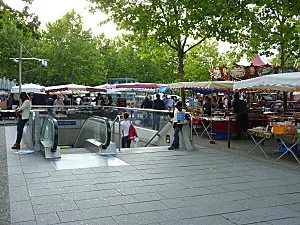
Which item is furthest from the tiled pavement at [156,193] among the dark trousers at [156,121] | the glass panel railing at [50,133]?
Answer: the dark trousers at [156,121]

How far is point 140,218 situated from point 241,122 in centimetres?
990

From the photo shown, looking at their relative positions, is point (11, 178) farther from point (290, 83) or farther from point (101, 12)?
point (101, 12)

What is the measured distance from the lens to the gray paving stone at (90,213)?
502 cm

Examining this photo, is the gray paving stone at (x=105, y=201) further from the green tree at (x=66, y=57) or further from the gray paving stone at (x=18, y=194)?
the green tree at (x=66, y=57)

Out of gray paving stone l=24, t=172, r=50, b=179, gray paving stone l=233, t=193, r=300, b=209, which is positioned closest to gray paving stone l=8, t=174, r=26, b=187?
gray paving stone l=24, t=172, r=50, b=179

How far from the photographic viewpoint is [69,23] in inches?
1852

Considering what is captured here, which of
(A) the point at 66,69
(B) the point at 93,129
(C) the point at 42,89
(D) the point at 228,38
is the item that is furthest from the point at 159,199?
(A) the point at 66,69

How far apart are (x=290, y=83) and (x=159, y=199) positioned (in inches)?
205

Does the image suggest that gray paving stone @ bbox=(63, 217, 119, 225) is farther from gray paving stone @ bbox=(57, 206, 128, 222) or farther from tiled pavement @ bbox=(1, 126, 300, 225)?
gray paving stone @ bbox=(57, 206, 128, 222)

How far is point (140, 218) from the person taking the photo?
5.05 meters

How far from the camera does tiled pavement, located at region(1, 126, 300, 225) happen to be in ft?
16.7

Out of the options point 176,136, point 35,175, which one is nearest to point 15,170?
point 35,175

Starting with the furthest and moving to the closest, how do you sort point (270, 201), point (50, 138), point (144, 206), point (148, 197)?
point (50, 138) → point (148, 197) → point (270, 201) → point (144, 206)

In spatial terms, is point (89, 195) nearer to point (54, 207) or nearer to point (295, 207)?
point (54, 207)
